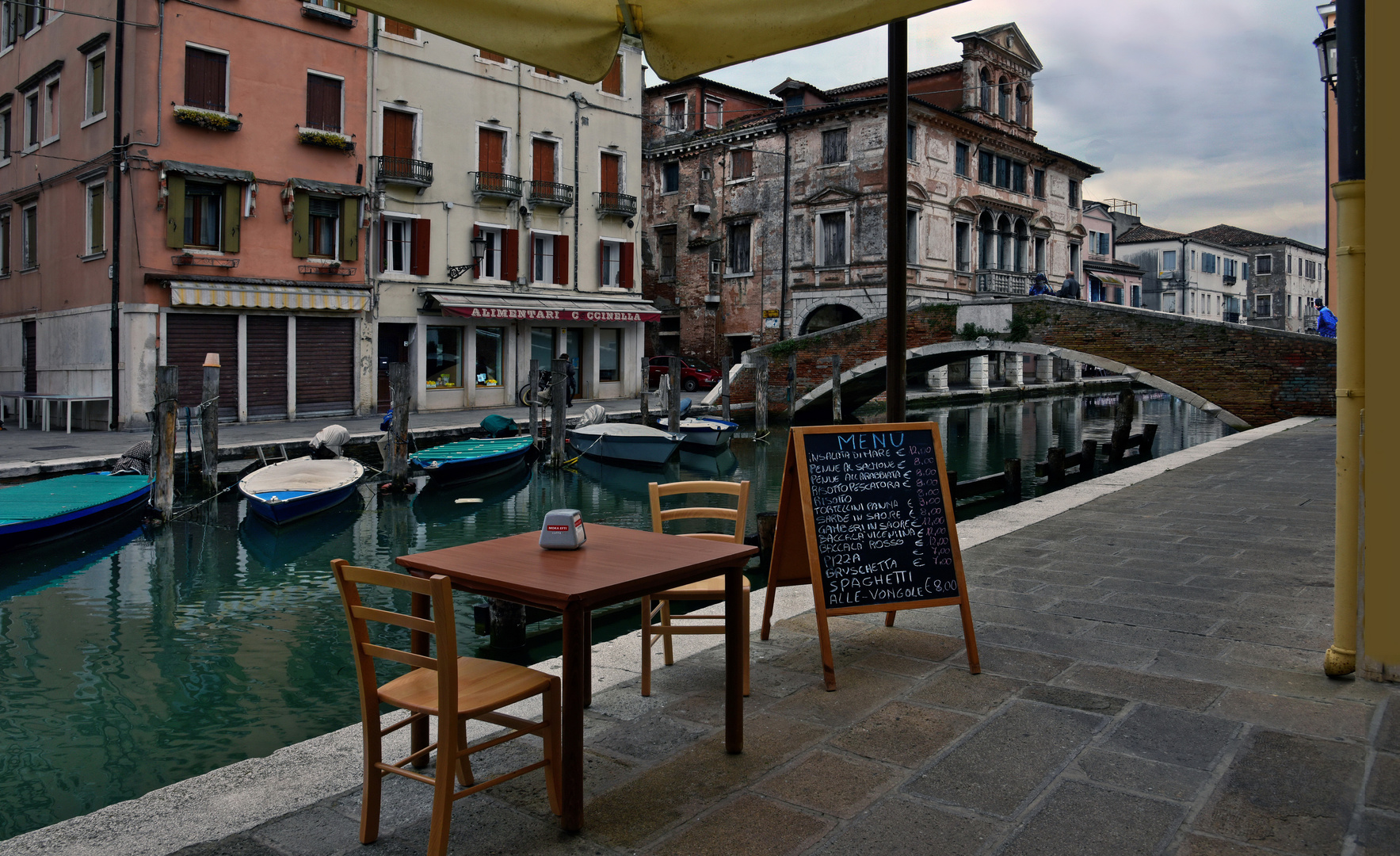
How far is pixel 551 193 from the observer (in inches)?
956

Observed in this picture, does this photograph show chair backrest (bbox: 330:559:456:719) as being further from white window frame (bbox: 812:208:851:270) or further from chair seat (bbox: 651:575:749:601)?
white window frame (bbox: 812:208:851:270)

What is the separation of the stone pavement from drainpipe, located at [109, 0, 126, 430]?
16.7 meters

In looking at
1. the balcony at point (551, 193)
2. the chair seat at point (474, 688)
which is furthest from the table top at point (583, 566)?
the balcony at point (551, 193)

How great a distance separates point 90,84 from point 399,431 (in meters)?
9.71

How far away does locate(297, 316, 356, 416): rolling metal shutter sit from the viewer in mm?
20094

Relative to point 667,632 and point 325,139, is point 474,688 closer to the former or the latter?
point 667,632

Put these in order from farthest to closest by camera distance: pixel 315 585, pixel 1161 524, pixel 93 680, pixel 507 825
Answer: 1. pixel 315 585
2. pixel 1161 524
3. pixel 93 680
4. pixel 507 825

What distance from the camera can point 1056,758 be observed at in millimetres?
3012

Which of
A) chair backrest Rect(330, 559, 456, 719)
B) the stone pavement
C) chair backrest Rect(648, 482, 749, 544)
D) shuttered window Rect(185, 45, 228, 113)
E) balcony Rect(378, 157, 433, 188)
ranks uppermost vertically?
shuttered window Rect(185, 45, 228, 113)

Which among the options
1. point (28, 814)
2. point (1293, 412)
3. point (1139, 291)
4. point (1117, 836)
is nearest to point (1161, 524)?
point (1117, 836)

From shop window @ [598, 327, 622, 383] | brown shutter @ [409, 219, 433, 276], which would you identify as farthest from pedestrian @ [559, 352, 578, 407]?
brown shutter @ [409, 219, 433, 276]

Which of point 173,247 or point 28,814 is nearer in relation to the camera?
point 28,814

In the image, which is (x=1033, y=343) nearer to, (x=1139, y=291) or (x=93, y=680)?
(x=93, y=680)

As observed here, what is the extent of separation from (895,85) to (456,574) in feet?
11.6
